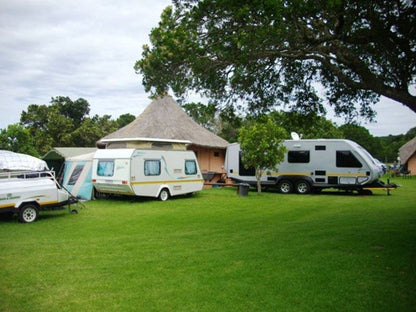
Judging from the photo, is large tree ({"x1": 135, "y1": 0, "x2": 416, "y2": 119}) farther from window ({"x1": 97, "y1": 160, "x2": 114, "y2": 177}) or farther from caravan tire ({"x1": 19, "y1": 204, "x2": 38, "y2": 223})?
window ({"x1": 97, "y1": 160, "x2": 114, "y2": 177})

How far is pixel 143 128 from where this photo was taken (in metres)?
25.8

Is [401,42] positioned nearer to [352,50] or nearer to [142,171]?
[352,50]

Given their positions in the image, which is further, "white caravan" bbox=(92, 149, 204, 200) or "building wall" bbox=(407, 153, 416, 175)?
"building wall" bbox=(407, 153, 416, 175)

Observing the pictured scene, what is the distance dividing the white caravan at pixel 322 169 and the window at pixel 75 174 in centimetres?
899

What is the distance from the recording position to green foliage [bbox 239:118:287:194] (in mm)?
18828

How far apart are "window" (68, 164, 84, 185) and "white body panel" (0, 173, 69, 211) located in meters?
5.53

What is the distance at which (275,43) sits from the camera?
27.2ft

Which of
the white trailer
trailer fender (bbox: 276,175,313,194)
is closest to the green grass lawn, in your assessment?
the white trailer

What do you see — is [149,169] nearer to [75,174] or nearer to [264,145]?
[75,174]

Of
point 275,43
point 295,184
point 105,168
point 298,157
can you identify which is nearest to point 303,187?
point 295,184

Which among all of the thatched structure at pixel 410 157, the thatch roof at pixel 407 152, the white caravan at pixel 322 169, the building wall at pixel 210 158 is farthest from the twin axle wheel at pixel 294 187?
the thatched structure at pixel 410 157

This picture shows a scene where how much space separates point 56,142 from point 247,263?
33.8 m

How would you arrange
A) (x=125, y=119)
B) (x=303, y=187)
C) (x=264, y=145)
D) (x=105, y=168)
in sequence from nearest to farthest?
(x=105, y=168)
(x=264, y=145)
(x=303, y=187)
(x=125, y=119)

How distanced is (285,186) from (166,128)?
9207mm
